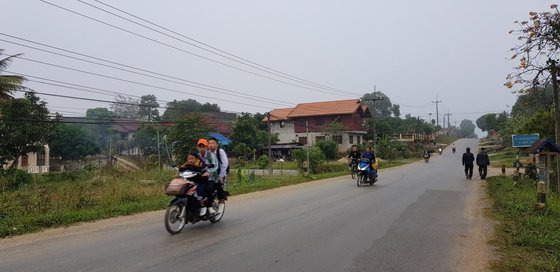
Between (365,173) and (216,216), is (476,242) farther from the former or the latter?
(365,173)

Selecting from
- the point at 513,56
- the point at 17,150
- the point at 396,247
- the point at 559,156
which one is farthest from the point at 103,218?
the point at 17,150

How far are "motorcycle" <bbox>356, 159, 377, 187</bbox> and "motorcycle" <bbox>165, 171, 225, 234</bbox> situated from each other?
10676 mm

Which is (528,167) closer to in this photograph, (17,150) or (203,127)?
(203,127)

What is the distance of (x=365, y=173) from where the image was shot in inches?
728

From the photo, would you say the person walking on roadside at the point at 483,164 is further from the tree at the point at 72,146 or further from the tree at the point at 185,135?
the tree at the point at 72,146

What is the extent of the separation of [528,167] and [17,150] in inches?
1240

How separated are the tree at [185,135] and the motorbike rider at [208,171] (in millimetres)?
27745

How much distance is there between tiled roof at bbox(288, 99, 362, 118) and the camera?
6131 centimetres

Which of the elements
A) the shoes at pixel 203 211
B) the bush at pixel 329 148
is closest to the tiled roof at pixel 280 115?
the bush at pixel 329 148

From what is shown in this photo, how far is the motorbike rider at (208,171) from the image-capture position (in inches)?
355

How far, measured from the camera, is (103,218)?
33.7 feet

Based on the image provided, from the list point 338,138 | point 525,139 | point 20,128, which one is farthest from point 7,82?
point 338,138

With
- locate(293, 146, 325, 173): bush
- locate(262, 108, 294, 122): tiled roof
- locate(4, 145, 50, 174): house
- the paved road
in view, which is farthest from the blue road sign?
locate(262, 108, 294, 122): tiled roof

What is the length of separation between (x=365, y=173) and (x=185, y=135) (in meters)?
22.1
